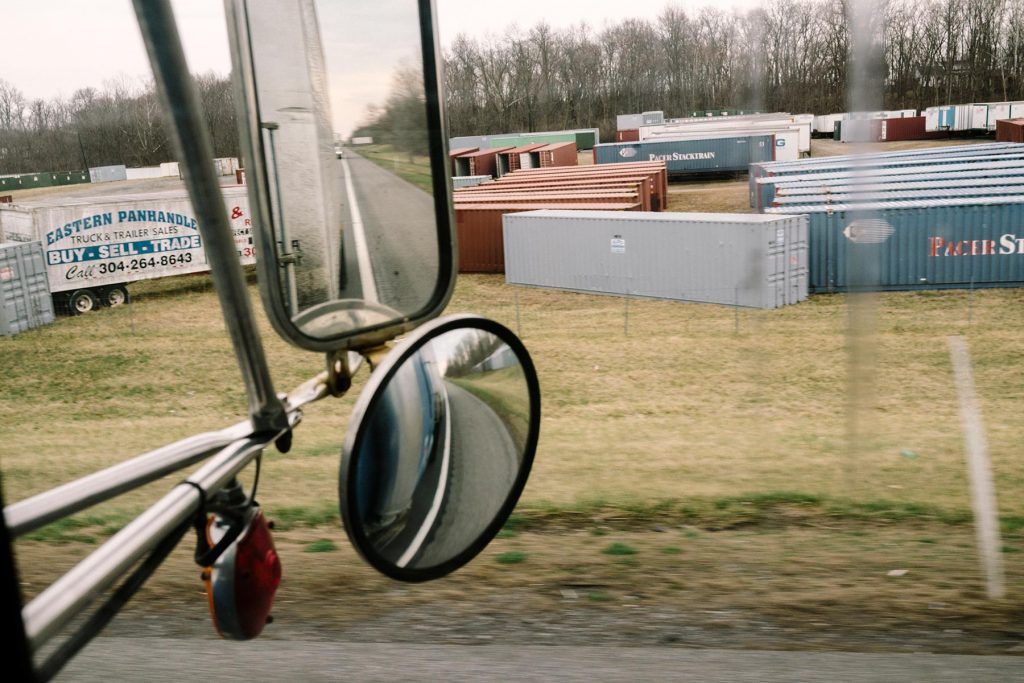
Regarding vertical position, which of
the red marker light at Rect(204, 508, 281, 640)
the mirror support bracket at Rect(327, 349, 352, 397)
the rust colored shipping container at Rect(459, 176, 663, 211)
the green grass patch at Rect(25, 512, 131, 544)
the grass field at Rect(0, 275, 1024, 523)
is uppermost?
the mirror support bracket at Rect(327, 349, 352, 397)

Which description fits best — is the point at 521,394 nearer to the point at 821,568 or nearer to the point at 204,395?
the point at 821,568

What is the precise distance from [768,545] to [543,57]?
566 inches

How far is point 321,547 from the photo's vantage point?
417 cm

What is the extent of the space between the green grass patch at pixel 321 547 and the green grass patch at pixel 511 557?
0.75 meters

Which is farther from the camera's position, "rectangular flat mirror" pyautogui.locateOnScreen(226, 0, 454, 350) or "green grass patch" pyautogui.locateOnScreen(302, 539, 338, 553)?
"green grass patch" pyautogui.locateOnScreen(302, 539, 338, 553)

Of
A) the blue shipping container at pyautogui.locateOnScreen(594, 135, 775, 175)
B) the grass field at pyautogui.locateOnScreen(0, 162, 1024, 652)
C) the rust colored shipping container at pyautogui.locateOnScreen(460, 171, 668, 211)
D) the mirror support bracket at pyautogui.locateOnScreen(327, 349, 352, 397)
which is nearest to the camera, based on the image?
the mirror support bracket at pyautogui.locateOnScreen(327, 349, 352, 397)

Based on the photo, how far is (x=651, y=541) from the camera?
173 inches

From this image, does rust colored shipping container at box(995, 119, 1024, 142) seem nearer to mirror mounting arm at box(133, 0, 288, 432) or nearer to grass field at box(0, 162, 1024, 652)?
grass field at box(0, 162, 1024, 652)

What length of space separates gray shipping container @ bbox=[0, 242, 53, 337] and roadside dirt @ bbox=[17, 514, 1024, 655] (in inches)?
806

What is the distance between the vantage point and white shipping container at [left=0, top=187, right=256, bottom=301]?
23.4m

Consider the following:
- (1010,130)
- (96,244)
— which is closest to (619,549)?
(96,244)

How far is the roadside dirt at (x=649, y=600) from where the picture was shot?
Answer: 10.5 ft

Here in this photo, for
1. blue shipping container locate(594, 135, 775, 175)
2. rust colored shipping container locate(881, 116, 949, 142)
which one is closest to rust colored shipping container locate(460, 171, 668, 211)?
blue shipping container locate(594, 135, 775, 175)

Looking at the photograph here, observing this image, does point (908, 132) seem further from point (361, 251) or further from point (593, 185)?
point (361, 251)
